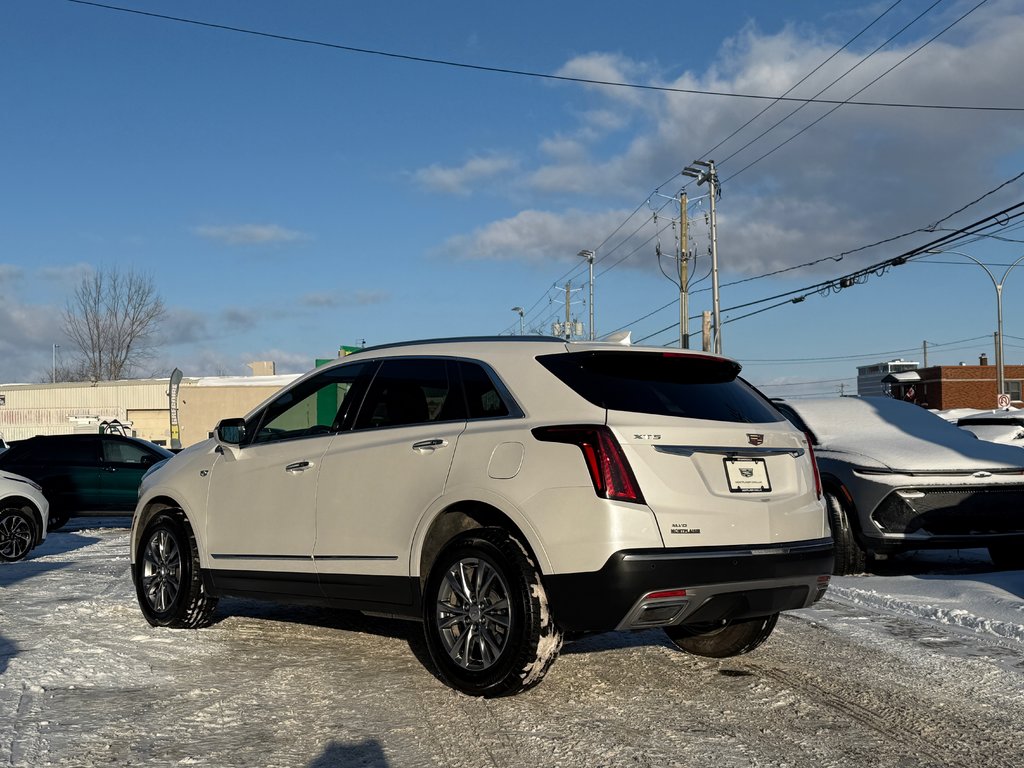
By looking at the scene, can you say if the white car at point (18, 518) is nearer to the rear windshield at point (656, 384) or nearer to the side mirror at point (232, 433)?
the side mirror at point (232, 433)

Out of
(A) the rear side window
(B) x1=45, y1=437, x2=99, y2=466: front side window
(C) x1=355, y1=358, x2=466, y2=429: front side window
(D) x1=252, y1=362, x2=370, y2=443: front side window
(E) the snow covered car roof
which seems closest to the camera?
(A) the rear side window

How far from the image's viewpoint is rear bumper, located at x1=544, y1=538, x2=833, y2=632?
4914 mm

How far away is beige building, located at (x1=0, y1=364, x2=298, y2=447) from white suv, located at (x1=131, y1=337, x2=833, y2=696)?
6353 cm

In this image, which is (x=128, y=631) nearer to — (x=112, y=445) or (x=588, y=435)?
(x=588, y=435)

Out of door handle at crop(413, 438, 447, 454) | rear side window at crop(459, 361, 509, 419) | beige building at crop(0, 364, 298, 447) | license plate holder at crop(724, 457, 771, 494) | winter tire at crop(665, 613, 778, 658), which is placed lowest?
winter tire at crop(665, 613, 778, 658)

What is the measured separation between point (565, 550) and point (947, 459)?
595 cm

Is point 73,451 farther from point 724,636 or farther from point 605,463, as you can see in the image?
point 605,463

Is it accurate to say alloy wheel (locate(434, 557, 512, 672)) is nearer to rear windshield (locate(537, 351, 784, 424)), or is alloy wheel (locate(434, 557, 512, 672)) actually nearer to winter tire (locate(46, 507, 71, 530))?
rear windshield (locate(537, 351, 784, 424))

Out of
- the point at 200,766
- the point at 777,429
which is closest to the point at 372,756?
the point at 200,766

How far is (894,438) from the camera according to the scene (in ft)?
34.7

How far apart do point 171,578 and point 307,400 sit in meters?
1.54

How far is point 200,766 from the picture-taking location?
430 centimetres

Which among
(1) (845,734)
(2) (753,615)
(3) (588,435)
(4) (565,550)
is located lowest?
(1) (845,734)

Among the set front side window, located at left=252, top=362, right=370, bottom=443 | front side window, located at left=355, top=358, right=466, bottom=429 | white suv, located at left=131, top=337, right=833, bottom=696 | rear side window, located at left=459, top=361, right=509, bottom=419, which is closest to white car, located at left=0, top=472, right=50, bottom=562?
front side window, located at left=252, top=362, right=370, bottom=443
